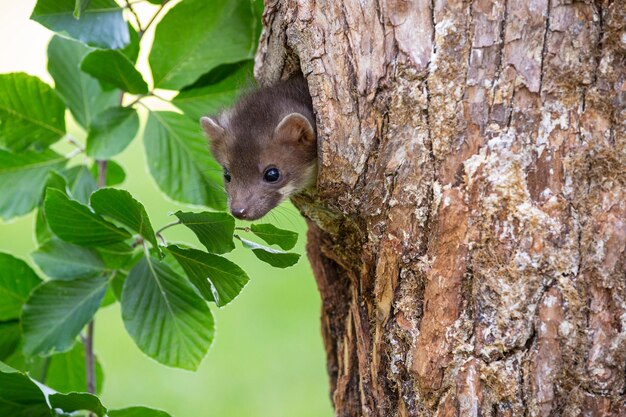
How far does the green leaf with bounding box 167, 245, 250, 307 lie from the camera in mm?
2391

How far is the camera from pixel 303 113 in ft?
10.4

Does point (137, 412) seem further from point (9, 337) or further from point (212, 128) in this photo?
point (212, 128)

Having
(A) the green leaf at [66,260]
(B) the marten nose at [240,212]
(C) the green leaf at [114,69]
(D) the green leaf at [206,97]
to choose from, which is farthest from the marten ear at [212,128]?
(A) the green leaf at [66,260]

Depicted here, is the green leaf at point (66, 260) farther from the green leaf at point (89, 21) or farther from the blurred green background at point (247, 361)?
the blurred green background at point (247, 361)

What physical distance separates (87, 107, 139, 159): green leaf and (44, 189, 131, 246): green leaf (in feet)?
Result: 1.22

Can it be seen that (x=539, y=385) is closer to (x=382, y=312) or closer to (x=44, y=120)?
(x=382, y=312)

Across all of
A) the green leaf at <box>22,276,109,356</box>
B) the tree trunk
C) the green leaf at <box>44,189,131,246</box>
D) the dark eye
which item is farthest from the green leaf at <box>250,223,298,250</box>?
the dark eye

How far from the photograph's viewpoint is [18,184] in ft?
9.99

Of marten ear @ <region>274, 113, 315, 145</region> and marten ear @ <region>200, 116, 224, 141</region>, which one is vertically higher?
marten ear @ <region>200, 116, 224, 141</region>

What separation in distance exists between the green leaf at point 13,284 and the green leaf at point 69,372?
0.92 feet

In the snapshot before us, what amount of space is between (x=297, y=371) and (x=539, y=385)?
15.7 feet

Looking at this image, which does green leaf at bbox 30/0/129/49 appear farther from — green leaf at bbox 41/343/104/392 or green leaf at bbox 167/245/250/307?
green leaf at bbox 41/343/104/392

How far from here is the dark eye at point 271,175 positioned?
3.37m

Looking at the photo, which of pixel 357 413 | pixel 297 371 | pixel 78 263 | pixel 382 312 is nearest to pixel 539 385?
pixel 382 312
